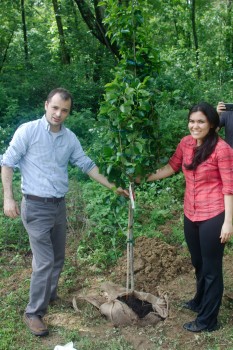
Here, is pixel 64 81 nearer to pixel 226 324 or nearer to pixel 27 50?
pixel 27 50

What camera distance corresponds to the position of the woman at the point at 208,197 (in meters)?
3.31

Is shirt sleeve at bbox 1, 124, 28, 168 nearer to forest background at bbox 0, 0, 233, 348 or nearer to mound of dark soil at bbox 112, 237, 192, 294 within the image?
forest background at bbox 0, 0, 233, 348

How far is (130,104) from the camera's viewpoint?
11.1 feet

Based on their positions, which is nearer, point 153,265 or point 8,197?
point 8,197

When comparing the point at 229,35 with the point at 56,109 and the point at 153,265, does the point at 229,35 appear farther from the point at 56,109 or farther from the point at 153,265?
the point at 56,109

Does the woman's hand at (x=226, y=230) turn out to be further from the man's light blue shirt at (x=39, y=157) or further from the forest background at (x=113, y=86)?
the man's light blue shirt at (x=39, y=157)

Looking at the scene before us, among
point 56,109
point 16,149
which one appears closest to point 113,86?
point 56,109

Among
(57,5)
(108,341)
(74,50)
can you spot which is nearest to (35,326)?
(108,341)

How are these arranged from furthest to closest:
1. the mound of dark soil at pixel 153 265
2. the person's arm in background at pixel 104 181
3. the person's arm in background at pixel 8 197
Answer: the mound of dark soil at pixel 153 265 < the person's arm in background at pixel 104 181 < the person's arm in background at pixel 8 197

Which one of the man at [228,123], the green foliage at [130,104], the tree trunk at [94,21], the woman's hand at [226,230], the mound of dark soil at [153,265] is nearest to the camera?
the woman's hand at [226,230]

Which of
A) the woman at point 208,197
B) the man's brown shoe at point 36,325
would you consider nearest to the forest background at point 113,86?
the man's brown shoe at point 36,325

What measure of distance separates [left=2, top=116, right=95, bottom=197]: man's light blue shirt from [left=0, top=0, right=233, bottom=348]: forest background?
0.40m

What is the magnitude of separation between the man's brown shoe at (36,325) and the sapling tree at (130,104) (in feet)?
3.48

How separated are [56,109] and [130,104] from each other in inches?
26.8
